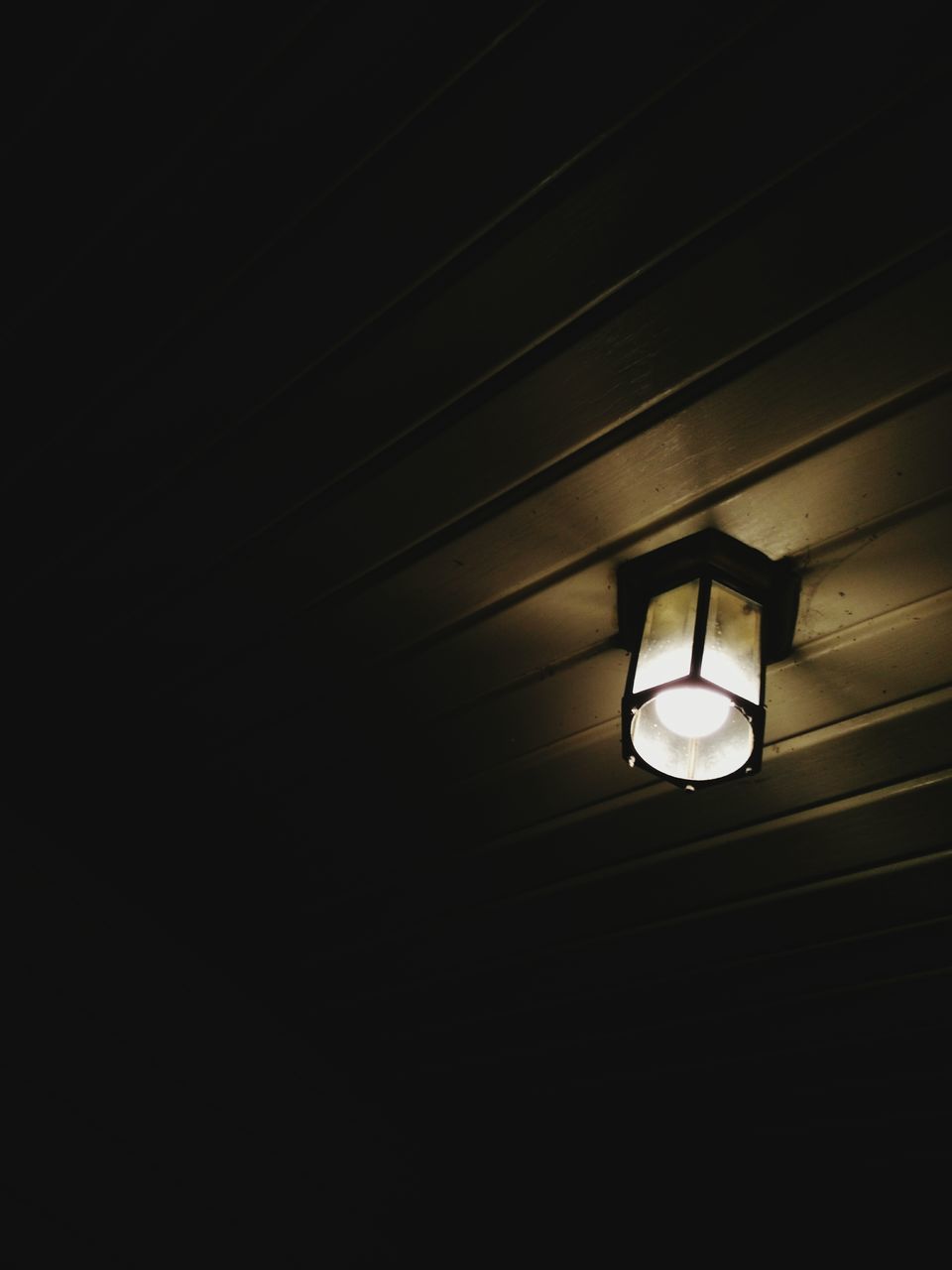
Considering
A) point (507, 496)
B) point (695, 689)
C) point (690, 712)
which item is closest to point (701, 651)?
point (695, 689)

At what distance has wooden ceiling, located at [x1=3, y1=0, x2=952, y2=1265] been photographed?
5.66 feet

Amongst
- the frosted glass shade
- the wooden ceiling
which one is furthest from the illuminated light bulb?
the wooden ceiling

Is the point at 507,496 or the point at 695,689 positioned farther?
the point at 507,496

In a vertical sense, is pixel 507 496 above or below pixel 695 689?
above

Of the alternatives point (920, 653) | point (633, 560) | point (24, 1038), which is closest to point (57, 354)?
point (633, 560)

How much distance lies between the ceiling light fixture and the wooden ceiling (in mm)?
69

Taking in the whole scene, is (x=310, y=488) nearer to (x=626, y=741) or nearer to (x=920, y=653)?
(x=626, y=741)

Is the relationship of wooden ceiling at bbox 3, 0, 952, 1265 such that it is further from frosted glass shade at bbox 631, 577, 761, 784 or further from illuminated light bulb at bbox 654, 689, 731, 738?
illuminated light bulb at bbox 654, 689, 731, 738

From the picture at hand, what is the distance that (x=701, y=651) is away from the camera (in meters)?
1.95

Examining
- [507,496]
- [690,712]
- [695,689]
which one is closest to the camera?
[695,689]

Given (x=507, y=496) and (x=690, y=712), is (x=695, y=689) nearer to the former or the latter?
(x=690, y=712)

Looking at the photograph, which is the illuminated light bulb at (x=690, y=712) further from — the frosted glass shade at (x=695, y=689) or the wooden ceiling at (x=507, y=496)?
the wooden ceiling at (x=507, y=496)

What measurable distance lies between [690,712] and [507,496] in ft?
2.11

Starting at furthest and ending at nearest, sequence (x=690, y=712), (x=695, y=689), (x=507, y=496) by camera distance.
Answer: (x=507, y=496) < (x=690, y=712) < (x=695, y=689)
